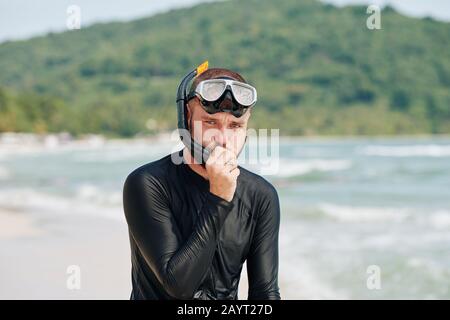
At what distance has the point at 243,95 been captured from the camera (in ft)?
6.76

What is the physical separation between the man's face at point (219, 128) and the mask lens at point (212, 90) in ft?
0.16

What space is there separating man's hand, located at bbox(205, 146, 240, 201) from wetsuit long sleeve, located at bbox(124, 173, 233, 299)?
23 millimetres

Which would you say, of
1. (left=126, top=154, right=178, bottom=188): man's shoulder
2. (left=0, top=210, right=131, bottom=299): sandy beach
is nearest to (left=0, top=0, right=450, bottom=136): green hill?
(left=0, top=210, right=131, bottom=299): sandy beach

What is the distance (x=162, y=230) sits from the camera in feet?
A: 6.70

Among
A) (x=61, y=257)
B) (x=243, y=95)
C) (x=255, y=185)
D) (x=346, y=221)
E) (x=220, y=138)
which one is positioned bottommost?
(x=346, y=221)

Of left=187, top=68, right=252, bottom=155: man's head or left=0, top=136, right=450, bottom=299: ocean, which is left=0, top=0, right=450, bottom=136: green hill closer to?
left=0, top=136, right=450, bottom=299: ocean

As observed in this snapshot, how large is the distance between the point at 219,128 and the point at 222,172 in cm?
17

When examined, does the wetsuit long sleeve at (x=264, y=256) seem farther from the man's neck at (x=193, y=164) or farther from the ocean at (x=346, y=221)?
the ocean at (x=346, y=221)

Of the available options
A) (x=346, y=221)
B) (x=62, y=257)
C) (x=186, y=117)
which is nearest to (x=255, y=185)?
(x=186, y=117)

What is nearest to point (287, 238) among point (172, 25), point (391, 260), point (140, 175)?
point (391, 260)

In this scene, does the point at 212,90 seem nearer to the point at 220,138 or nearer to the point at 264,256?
the point at 220,138

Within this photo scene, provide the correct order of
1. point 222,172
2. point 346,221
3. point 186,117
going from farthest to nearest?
point 346,221
point 186,117
point 222,172

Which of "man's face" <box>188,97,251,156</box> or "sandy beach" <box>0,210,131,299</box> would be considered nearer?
"man's face" <box>188,97,251,156</box>

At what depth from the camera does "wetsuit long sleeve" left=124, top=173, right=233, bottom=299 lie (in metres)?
1.96
